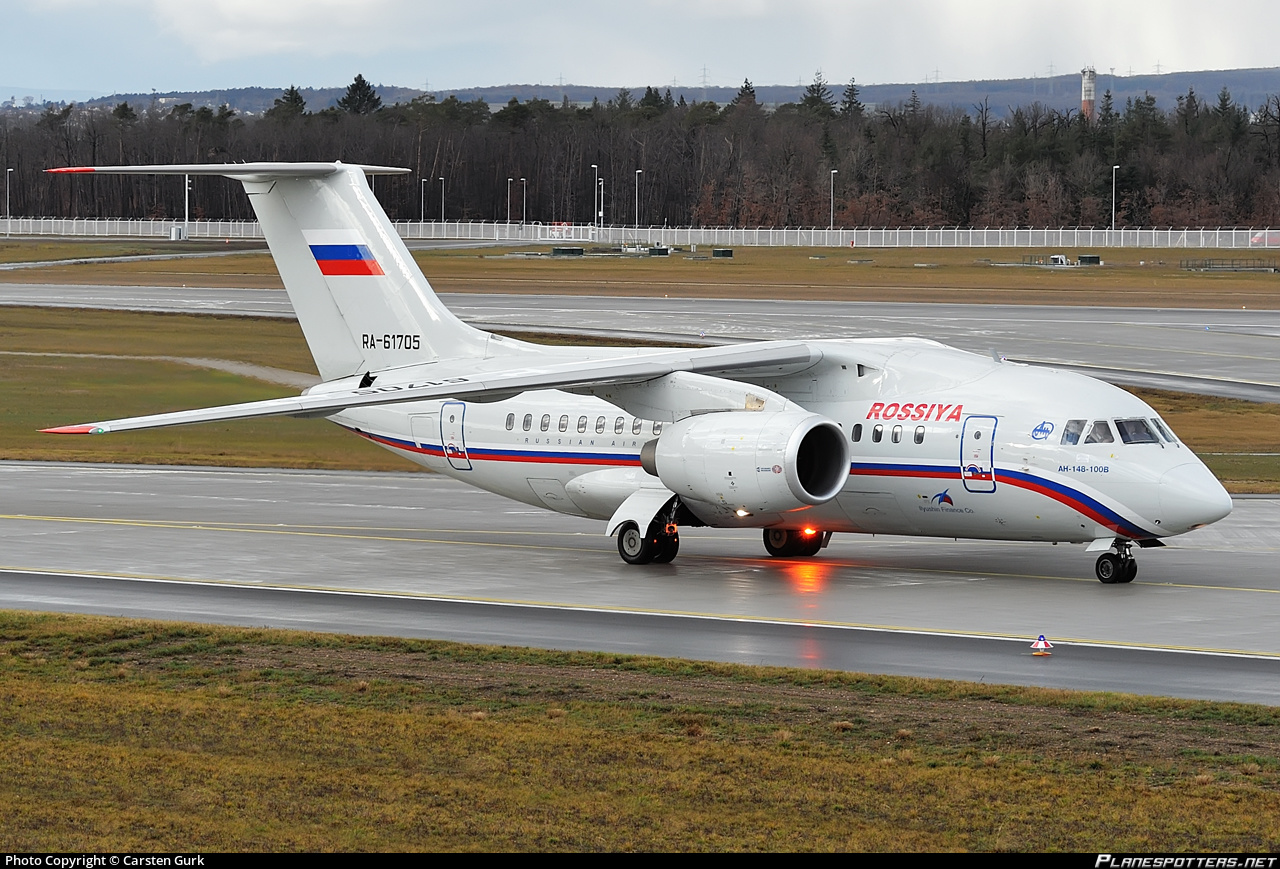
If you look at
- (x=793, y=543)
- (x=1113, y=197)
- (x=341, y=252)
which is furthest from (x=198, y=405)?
(x=1113, y=197)

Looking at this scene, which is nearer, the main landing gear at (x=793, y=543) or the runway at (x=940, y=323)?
the main landing gear at (x=793, y=543)

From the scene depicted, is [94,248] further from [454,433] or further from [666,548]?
[666,548]

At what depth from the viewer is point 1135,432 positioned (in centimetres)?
2267

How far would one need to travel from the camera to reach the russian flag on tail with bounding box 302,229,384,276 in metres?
28.5

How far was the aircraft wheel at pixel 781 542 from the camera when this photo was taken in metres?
26.3

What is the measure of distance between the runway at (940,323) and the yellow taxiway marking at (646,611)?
30257mm

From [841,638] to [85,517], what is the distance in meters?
16.4

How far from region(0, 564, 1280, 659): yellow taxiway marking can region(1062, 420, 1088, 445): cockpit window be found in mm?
3963

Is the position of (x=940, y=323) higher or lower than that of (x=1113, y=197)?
lower

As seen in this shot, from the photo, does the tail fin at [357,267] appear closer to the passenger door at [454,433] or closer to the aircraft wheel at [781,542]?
the passenger door at [454,433]

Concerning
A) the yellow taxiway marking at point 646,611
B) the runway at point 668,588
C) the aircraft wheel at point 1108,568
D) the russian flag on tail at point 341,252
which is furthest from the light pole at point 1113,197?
the yellow taxiway marking at point 646,611

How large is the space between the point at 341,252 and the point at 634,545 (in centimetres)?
763
